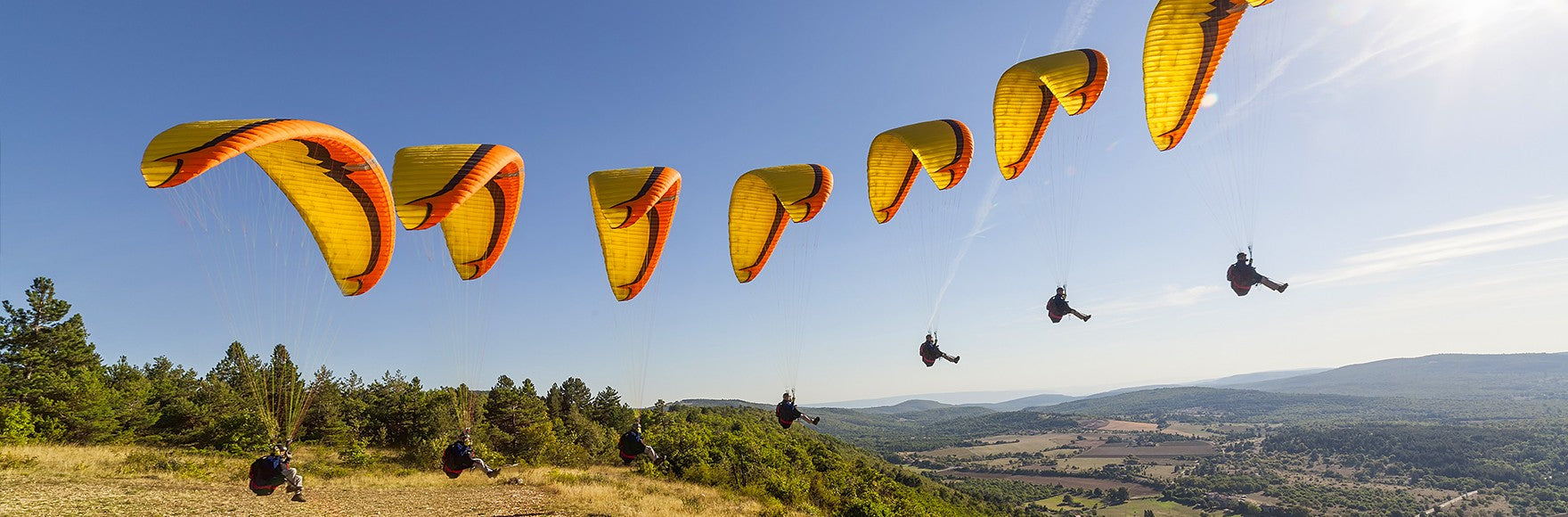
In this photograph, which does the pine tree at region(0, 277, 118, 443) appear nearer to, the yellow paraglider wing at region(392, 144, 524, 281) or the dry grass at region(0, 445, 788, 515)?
the dry grass at region(0, 445, 788, 515)

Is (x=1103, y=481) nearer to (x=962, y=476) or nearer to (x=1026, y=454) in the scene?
(x=962, y=476)

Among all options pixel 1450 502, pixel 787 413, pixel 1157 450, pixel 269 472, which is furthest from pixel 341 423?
pixel 1157 450

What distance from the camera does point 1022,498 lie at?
99938mm

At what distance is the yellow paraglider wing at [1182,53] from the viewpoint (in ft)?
32.4

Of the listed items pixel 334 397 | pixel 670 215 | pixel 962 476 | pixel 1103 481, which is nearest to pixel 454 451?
pixel 670 215

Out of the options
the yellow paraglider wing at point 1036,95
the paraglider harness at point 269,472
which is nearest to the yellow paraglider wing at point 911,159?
the yellow paraglider wing at point 1036,95

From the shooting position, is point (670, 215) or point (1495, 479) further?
point (1495, 479)

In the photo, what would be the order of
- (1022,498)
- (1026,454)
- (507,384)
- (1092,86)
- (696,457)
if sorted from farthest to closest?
(1026,454), (1022,498), (507,384), (696,457), (1092,86)

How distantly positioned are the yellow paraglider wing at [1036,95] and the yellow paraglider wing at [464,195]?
9672 mm

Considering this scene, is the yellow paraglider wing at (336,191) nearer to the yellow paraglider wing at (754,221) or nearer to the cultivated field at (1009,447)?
the yellow paraglider wing at (754,221)

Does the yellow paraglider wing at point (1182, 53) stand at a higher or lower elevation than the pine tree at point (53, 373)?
higher

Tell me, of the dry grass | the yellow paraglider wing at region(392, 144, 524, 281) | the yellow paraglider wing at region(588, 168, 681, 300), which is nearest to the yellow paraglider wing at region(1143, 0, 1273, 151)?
the yellow paraglider wing at region(588, 168, 681, 300)

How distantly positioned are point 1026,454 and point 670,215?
166 meters

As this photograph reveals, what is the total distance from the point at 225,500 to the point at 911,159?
18156 millimetres
